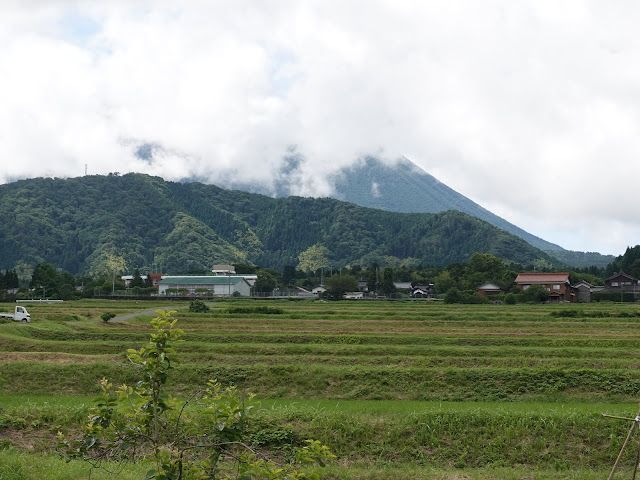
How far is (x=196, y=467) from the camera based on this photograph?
762 centimetres

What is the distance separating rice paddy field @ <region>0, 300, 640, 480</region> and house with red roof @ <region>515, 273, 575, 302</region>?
48.6 m

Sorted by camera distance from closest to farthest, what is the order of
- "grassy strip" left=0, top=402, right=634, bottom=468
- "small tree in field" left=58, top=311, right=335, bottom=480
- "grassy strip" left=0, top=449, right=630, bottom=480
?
"small tree in field" left=58, top=311, right=335, bottom=480 < "grassy strip" left=0, top=449, right=630, bottom=480 < "grassy strip" left=0, top=402, right=634, bottom=468

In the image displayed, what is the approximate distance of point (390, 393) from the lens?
76.6ft

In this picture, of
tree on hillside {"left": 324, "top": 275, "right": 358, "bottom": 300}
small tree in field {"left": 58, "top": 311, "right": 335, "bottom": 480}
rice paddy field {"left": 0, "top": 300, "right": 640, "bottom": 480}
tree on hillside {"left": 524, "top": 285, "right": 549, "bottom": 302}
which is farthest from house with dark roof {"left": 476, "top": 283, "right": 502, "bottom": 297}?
small tree in field {"left": 58, "top": 311, "right": 335, "bottom": 480}

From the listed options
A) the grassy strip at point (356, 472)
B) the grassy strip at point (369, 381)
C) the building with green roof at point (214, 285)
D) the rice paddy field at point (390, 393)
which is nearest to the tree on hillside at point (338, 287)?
the building with green roof at point (214, 285)

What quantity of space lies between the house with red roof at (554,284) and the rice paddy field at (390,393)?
160 feet

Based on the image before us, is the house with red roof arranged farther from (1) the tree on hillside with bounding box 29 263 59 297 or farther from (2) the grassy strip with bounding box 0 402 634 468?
(2) the grassy strip with bounding box 0 402 634 468

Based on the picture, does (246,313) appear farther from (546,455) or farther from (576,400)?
(546,455)

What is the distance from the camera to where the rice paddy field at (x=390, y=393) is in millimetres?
16188

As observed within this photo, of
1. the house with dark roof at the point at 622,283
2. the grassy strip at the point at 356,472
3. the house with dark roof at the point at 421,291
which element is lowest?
the grassy strip at the point at 356,472

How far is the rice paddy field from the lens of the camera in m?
16.2

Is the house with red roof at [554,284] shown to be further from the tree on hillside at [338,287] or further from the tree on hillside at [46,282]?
the tree on hillside at [46,282]

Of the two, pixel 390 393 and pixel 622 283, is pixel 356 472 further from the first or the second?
pixel 622 283

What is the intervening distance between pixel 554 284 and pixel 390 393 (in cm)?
7308
